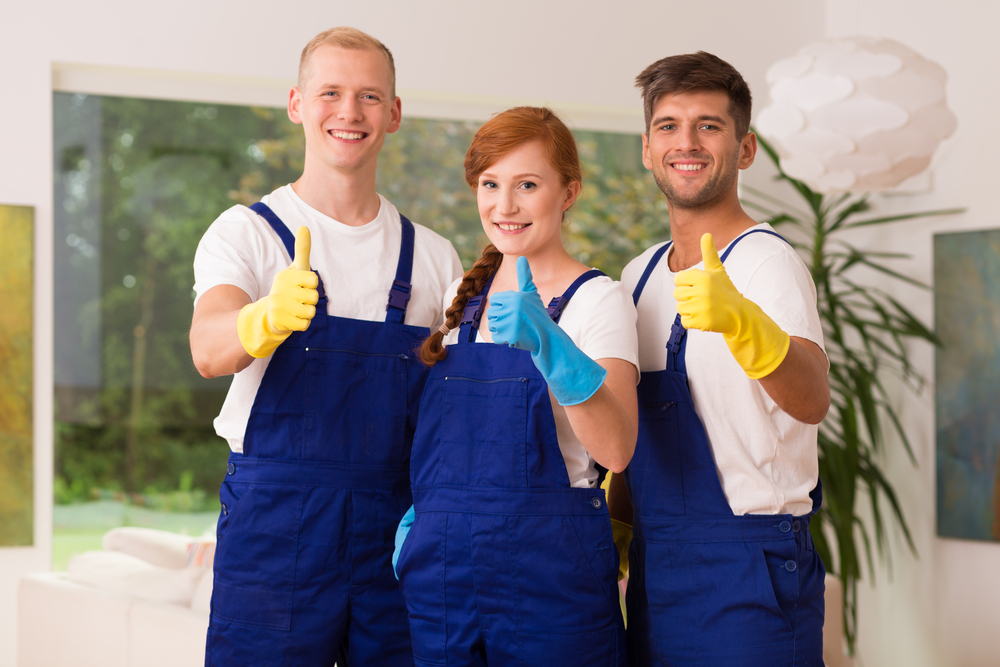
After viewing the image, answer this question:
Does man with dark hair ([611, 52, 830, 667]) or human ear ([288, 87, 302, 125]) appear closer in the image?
man with dark hair ([611, 52, 830, 667])

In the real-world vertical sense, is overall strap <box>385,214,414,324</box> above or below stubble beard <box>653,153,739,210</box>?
below

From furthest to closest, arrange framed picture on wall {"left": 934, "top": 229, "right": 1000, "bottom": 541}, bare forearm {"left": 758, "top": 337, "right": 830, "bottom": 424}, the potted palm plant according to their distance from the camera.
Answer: the potted palm plant → framed picture on wall {"left": 934, "top": 229, "right": 1000, "bottom": 541} → bare forearm {"left": 758, "top": 337, "right": 830, "bottom": 424}

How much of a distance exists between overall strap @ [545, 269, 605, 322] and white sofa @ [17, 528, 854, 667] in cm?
128

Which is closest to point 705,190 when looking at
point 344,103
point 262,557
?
point 344,103

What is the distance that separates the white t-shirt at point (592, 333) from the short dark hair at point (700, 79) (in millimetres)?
400

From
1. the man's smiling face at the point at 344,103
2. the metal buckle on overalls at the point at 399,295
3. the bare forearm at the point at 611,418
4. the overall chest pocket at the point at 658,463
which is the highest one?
the man's smiling face at the point at 344,103

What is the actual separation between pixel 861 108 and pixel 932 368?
66.2 inches

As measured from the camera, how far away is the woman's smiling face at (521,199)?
4.97 feet

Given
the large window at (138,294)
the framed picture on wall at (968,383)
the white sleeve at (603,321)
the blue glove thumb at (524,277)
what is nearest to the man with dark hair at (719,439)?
the white sleeve at (603,321)

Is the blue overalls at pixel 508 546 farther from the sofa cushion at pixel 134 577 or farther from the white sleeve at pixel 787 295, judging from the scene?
the sofa cushion at pixel 134 577

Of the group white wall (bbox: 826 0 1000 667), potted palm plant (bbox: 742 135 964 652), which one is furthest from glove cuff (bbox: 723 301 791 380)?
white wall (bbox: 826 0 1000 667)

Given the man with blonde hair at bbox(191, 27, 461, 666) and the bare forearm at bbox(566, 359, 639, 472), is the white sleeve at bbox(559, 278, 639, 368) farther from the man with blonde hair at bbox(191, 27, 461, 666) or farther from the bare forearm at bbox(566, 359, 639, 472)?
the man with blonde hair at bbox(191, 27, 461, 666)

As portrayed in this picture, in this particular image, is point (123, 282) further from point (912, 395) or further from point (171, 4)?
point (912, 395)

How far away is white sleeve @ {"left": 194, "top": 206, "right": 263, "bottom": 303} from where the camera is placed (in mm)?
1584
